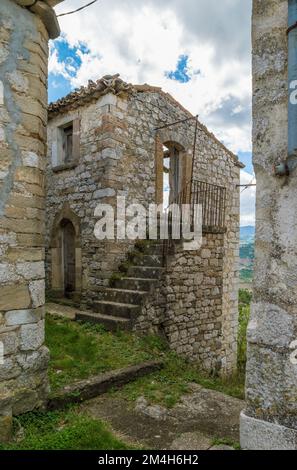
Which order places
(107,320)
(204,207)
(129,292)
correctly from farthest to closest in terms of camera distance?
(204,207)
(129,292)
(107,320)

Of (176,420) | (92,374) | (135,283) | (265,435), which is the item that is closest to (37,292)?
(92,374)

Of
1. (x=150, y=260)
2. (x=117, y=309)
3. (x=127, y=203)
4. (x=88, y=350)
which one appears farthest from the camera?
(x=127, y=203)

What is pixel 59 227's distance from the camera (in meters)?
8.87

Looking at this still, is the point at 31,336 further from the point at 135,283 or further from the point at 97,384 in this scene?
the point at 135,283

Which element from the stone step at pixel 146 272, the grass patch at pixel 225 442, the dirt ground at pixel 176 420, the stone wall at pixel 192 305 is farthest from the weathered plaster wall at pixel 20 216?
the stone step at pixel 146 272

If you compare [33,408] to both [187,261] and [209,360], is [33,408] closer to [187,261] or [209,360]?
[187,261]

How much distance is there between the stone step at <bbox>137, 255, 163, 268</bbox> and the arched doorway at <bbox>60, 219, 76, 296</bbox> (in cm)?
234

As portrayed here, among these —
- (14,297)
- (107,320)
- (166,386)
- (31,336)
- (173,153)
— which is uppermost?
(173,153)

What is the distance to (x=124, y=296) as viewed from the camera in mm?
6402

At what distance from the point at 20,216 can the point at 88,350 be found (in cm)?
261

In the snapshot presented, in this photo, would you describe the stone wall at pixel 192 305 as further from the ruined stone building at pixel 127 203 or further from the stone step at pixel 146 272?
the stone step at pixel 146 272

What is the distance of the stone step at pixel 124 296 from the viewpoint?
6161mm

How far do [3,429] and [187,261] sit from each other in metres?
4.74

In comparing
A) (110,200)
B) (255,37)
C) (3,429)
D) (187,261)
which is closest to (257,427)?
(3,429)
